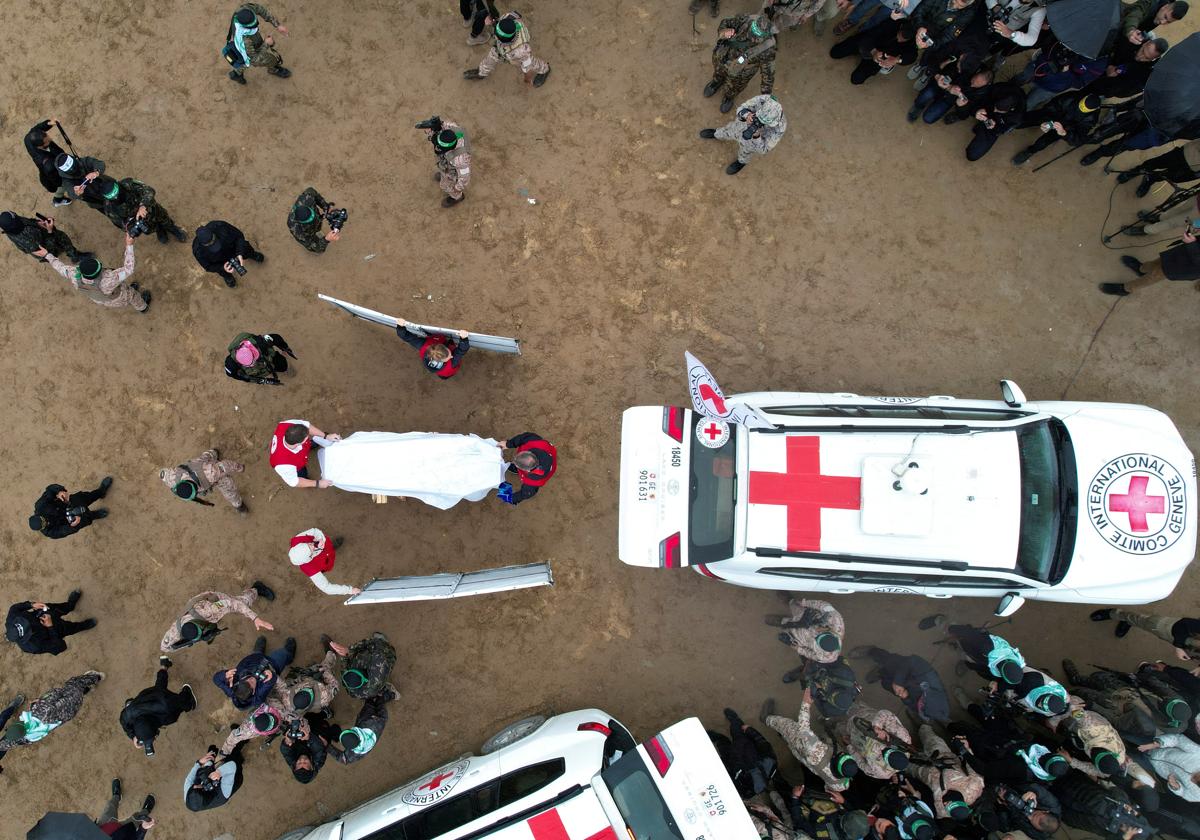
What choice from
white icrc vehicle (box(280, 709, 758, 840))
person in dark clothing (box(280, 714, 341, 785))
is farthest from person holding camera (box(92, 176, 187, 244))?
white icrc vehicle (box(280, 709, 758, 840))

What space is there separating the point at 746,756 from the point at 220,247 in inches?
278

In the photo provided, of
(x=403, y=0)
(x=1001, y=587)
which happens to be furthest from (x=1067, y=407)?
(x=403, y=0)

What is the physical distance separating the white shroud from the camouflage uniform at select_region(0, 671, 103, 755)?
3591mm

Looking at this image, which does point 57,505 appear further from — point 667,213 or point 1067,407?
point 1067,407

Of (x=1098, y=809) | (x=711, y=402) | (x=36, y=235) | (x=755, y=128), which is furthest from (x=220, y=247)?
(x=1098, y=809)

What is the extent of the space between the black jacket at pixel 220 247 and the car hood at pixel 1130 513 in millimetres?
8007

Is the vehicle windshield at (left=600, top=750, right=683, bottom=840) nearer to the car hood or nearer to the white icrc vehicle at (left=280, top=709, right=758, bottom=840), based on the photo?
the white icrc vehicle at (left=280, top=709, right=758, bottom=840)

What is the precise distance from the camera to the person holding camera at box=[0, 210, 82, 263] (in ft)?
17.3

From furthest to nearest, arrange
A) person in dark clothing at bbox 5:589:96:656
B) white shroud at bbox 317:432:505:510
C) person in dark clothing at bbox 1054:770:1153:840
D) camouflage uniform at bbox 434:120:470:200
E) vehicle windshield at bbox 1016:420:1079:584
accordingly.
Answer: camouflage uniform at bbox 434:120:470:200 → person in dark clothing at bbox 5:589:96:656 → white shroud at bbox 317:432:505:510 → vehicle windshield at bbox 1016:420:1079:584 → person in dark clothing at bbox 1054:770:1153:840

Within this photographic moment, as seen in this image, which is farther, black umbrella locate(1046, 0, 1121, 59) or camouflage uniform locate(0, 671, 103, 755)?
camouflage uniform locate(0, 671, 103, 755)

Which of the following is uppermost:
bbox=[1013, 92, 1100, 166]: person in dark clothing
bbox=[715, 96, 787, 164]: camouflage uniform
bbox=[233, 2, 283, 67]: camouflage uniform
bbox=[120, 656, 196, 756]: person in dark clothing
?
bbox=[233, 2, 283, 67]: camouflage uniform

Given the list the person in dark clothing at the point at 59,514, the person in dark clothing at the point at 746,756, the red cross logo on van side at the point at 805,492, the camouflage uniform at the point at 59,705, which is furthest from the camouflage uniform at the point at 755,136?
the camouflage uniform at the point at 59,705

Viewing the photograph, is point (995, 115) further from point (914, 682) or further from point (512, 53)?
point (914, 682)

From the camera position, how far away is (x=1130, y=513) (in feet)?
15.9
